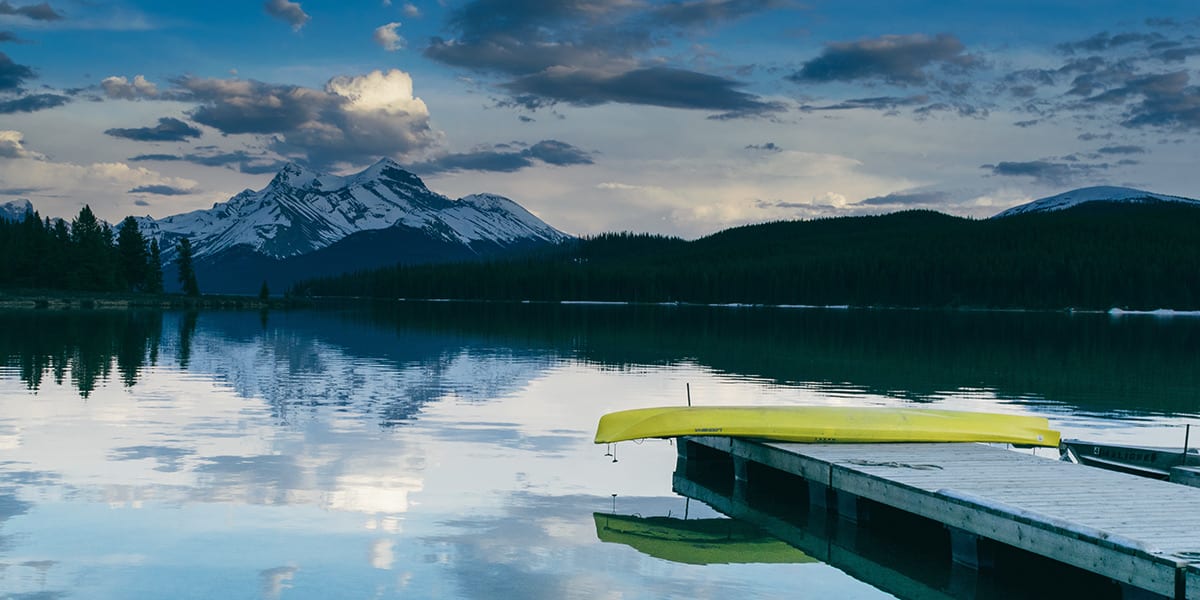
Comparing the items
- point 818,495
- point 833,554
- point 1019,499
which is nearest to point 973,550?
point 1019,499

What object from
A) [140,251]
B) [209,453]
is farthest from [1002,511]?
[140,251]

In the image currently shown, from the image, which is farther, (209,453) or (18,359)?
(18,359)

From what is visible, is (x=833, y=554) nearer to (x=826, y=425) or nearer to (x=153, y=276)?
(x=826, y=425)

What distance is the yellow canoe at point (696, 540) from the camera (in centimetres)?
1705

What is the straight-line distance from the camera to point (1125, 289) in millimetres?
199000

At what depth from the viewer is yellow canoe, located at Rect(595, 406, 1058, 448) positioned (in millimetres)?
22594

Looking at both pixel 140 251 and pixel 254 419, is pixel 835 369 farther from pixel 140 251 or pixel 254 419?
pixel 140 251

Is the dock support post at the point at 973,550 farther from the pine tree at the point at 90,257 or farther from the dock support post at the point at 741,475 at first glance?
the pine tree at the point at 90,257

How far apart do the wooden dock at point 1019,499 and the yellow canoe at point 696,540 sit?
182 centimetres

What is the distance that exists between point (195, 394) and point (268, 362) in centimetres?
1514

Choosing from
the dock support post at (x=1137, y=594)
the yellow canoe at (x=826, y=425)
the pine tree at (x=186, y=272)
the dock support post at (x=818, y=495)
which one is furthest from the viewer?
the pine tree at (x=186, y=272)

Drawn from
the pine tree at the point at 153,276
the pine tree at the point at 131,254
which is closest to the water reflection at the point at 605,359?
the pine tree at the point at 131,254

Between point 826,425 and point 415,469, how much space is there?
8.68 meters

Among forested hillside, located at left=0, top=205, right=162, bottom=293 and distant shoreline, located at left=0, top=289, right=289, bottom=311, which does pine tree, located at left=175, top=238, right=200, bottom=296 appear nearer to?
distant shoreline, located at left=0, top=289, right=289, bottom=311
